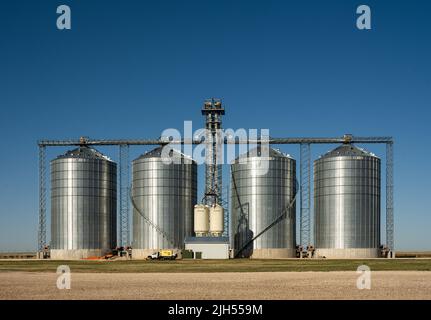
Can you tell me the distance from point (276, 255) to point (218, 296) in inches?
2862

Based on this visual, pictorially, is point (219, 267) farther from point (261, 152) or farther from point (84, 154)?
point (84, 154)

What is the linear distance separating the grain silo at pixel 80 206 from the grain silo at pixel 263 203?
75.2 ft

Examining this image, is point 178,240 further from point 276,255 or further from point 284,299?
point 284,299

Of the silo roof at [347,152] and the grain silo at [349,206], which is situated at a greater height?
the silo roof at [347,152]

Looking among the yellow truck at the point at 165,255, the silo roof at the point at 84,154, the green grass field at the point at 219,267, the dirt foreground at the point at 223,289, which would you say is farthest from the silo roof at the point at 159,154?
the dirt foreground at the point at 223,289

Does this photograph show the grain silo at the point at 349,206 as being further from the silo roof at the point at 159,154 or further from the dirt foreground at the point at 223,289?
the dirt foreground at the point at 223,289

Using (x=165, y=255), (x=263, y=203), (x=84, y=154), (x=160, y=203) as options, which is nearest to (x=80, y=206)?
(x=84, y=154)

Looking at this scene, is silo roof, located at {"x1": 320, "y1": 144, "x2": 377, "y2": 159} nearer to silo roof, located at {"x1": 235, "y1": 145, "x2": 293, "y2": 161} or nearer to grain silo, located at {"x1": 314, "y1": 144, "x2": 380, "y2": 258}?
grain silo, located at {"x1": 314, "y1": 144, "x2": 380, "y2": 258}

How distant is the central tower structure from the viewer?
102 meters

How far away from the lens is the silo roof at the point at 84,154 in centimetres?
10706

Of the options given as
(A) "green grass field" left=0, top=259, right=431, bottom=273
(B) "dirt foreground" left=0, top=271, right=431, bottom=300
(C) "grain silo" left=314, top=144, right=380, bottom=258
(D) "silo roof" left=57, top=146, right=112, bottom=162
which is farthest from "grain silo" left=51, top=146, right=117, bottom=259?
(B) "dirt foreground" left=0, top=271, right=431, bottom=300

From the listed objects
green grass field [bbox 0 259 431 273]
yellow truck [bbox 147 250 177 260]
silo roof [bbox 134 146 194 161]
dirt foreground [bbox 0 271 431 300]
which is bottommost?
yellow truck [bbox 147 250 177 260]

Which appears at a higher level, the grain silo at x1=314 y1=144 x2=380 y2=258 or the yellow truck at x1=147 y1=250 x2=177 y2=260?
the grain silo at x1=314 y1=144 x2=380 y2=258
